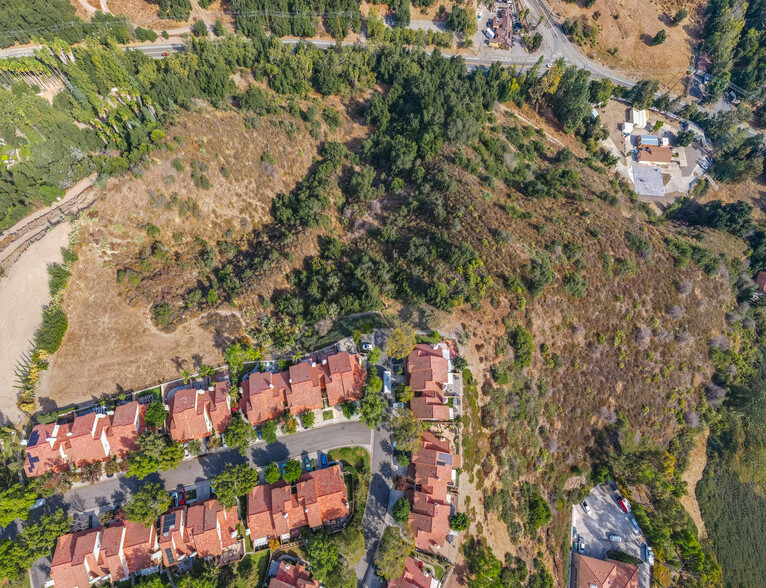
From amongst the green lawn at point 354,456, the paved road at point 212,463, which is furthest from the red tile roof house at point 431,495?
the paved road at point 212,463

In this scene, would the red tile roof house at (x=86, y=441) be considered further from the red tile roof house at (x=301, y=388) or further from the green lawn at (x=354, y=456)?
the green lawn at (x=354, y=456)

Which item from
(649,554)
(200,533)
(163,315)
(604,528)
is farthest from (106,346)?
(649,554)

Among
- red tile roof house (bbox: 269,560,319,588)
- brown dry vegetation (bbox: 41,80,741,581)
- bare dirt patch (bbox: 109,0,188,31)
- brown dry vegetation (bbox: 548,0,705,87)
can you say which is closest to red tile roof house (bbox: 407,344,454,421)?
brown dry vegetation (bbox: 41,80,741,581)

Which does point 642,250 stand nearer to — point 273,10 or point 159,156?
point 159,156

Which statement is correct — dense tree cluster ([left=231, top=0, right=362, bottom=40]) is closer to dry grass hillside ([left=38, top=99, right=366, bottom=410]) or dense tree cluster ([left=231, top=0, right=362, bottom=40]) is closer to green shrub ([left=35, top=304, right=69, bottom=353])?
dry grass hillside ([left=38, top=99, right=366, bottom=410])

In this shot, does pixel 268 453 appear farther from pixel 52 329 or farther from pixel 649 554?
pixel 649 554
